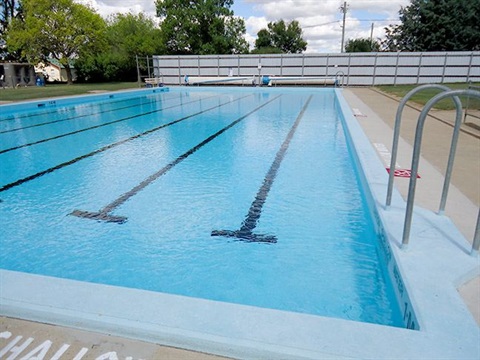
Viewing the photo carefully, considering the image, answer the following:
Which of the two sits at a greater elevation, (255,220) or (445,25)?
(445,25)

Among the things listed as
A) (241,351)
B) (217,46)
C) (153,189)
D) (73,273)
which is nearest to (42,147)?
(153,189)

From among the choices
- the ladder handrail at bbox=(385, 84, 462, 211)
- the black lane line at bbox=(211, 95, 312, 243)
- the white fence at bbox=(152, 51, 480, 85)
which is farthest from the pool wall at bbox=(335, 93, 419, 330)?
the white fence at bbox=(152, 51, 480, 85)

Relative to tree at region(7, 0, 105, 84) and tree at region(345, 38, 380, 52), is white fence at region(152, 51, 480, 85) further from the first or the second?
tree at region(345, 38, 380, 52)

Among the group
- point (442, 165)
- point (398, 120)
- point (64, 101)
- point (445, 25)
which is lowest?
point (442, 165)

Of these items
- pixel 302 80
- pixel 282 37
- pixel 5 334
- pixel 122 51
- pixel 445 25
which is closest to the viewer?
pixel 5 334

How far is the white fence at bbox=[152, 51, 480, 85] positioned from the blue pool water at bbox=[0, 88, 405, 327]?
53.6 ft

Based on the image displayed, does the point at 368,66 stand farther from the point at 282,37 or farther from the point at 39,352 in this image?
the point at 282,37

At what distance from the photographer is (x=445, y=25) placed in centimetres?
2970

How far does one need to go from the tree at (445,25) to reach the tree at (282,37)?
19.4 meters

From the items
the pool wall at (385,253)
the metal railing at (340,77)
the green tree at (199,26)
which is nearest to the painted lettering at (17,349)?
the pool wall at (385,253)

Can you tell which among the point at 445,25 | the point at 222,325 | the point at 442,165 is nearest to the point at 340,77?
the point at 445,25

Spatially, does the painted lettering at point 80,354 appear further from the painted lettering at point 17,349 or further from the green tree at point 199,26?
the green tree at point 199,26

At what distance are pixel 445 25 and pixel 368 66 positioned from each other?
14.3m

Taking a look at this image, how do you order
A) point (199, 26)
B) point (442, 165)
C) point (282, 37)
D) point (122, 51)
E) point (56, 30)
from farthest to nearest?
point (282, 37)
point (122, 51)
point (199, 26)
point (56, 30)
point (442, 165)
